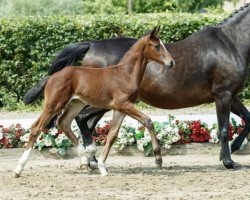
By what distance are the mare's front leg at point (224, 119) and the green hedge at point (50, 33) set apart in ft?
23.0

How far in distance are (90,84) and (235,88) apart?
78.8 inches

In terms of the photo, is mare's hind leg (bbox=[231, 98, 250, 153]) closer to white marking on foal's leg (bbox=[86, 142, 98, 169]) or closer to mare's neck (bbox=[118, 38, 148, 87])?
mare's neck (bbox=[118, 38, 148, 87])

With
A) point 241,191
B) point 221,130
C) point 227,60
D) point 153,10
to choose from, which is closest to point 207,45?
point 227,60

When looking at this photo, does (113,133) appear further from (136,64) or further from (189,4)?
(189,4)

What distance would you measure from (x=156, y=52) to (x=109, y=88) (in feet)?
2.43

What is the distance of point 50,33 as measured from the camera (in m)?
18.1

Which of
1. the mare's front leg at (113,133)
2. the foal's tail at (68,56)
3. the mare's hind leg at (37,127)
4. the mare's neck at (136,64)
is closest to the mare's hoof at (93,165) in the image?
the mare's front leg at (113,133)

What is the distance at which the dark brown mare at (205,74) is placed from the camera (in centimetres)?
1110

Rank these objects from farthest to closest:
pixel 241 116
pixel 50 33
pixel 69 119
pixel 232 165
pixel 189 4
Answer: pixel 189 4 → pixel 50 33 → pixel 241 116 → pixel 232 165 → pixel 69 119

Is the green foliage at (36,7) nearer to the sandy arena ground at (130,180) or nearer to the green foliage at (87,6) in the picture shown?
the green foliage at (87,6)

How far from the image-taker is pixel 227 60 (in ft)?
36.5

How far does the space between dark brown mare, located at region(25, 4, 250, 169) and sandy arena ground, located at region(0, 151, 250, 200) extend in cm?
63

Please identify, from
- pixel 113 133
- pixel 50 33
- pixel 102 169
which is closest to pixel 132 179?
pixel 102 169

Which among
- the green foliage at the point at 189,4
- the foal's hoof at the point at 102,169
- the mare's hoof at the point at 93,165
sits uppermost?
the foal's hoof at the point at 102,169
